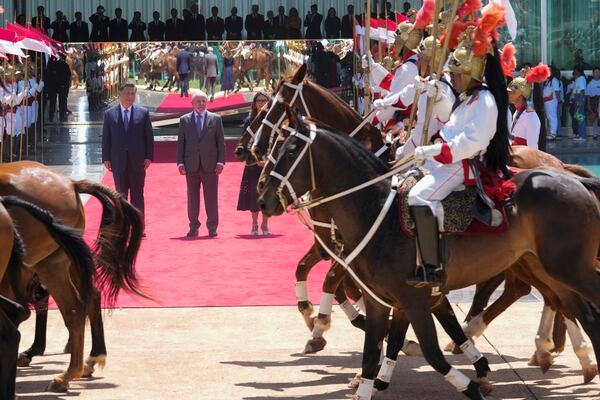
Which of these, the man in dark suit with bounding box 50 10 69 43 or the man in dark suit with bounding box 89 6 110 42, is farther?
the man in dark suit with bounding box 89 6 110 42

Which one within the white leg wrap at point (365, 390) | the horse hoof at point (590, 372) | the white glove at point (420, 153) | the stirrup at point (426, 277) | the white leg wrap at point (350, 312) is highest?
the white glove at point (420, 153)

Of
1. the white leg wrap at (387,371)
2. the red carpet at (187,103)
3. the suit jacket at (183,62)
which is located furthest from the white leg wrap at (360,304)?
the suit jacket at (183,62)

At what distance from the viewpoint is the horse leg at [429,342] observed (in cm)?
727

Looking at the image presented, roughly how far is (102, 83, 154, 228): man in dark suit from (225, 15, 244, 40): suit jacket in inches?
754

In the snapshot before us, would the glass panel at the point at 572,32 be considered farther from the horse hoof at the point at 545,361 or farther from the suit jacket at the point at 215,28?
the horse hoof at the point at 545,361

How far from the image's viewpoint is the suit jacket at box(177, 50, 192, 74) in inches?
1089

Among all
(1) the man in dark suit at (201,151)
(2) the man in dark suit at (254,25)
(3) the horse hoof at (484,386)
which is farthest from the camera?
(2) the man in dark suit at (254,25)

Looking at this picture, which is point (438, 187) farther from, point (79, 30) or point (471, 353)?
point (79, 30)

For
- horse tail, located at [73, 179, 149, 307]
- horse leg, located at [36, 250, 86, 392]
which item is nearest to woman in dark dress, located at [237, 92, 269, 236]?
horse tail, located at [73, 179, 149, 307]

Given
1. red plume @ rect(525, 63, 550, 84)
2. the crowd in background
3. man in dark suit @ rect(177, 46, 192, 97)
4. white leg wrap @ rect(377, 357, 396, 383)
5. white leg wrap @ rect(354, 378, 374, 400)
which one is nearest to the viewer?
white leg wrap @ rect(354, 378, 374, 400)

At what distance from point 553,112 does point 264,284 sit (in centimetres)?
1793

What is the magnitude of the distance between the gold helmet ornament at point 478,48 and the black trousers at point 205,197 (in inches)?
329

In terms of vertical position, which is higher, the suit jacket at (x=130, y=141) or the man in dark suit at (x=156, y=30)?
the man in dark suit at (x=156, y=30)

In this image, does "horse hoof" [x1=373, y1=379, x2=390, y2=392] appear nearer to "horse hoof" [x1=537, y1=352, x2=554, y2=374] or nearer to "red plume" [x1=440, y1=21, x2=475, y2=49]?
"horse hoof" [x1=537, y1=352, x2=554, y2=374]
